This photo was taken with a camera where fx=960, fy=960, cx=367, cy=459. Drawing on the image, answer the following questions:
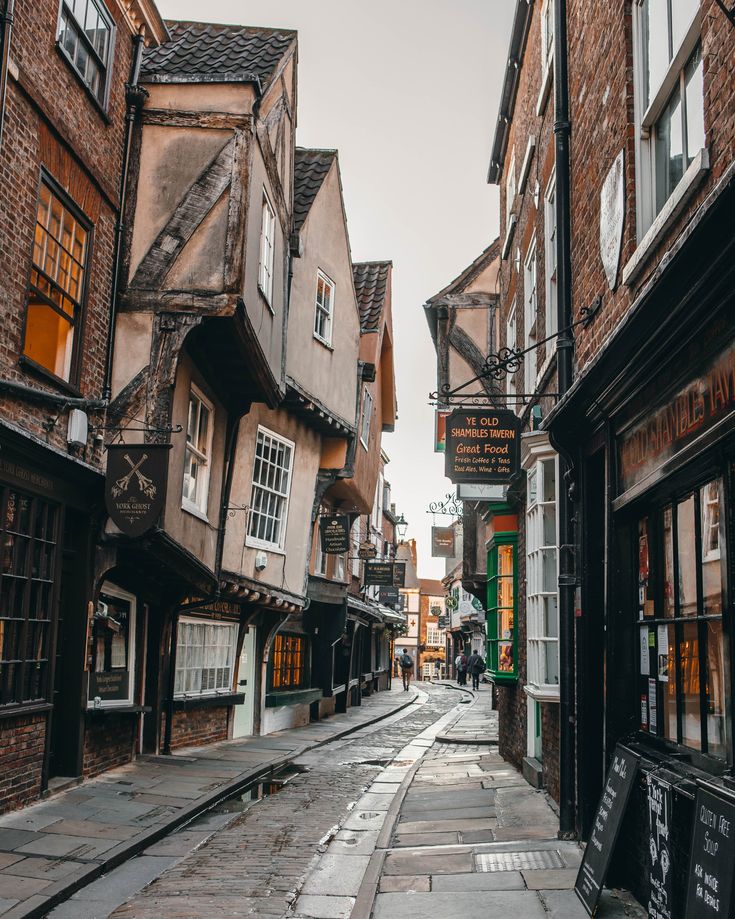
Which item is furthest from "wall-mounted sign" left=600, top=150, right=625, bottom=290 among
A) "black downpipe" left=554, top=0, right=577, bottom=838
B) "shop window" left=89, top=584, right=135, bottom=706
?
"shop window" left=89, top=584, right=135, bottom=706

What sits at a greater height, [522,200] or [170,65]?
[170,65]

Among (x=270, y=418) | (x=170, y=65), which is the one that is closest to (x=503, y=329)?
(x=270, y=418)

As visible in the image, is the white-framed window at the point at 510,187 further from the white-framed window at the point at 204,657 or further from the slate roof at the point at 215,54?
the white-framed window at the point at 204,657

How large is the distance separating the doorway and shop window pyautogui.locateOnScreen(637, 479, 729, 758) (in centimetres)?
1155

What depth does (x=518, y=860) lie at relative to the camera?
7305mm

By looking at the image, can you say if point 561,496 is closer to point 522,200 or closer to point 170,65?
point 522,200

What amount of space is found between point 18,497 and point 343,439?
34.5 ft

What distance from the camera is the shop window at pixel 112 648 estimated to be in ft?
36.4

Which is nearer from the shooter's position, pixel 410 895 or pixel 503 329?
pixel 410 895

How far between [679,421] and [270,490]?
11687 millimetres

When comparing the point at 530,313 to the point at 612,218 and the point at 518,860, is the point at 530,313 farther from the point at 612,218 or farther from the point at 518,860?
the point at 518,860

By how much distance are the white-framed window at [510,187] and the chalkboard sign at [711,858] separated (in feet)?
38.9

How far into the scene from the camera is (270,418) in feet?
54.1

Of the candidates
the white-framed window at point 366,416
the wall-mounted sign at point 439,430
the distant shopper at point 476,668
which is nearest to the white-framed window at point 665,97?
the wall-mounted sign at point 439,430
